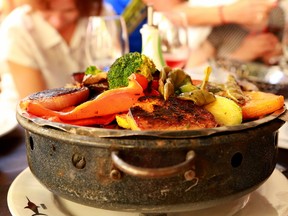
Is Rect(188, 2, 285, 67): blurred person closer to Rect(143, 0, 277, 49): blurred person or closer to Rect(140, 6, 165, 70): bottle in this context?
Rect(143, 0, 277, 49): blurred person

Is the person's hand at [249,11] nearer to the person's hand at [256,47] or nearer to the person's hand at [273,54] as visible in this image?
the person's hand at [256,47]

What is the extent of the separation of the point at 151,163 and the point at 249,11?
2.23 m

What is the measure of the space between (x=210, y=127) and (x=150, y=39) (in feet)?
1.83

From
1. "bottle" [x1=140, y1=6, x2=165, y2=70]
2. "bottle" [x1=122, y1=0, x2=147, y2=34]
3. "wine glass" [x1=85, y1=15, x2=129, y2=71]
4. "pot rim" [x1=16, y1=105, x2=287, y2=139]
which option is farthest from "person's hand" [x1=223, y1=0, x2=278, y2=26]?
"pot rim" [x1=16, y1=105, x2=287, y2=139]

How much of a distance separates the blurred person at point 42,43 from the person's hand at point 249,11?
0.86 meters

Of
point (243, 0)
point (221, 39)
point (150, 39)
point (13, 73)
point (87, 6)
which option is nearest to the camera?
point (150, 39)

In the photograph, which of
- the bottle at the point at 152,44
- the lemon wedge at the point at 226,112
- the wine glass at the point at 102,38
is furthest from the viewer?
the wine glass at the point at 102,38

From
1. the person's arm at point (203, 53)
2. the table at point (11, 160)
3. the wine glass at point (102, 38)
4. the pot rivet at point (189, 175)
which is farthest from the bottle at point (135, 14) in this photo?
the pot rivet at point (189, 175)

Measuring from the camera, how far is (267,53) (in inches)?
106

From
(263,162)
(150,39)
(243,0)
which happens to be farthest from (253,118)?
(243,0)

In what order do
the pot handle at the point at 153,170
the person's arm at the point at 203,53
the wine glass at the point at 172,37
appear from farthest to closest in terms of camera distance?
the person's arm at the point at 203,53, the wine glass at the point at 172,37, the pot handle at the point at 153,170

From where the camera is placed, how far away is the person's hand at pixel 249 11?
257 centimetres

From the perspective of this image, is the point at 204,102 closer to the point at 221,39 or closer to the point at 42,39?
the point at 42,39

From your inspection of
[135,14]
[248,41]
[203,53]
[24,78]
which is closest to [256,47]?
[248,41]
